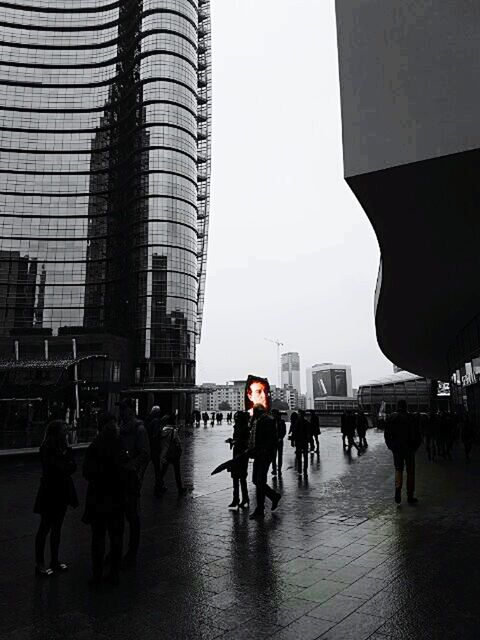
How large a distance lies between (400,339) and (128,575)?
76.0 feet

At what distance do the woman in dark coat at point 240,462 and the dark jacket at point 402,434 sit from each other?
2.66 meters

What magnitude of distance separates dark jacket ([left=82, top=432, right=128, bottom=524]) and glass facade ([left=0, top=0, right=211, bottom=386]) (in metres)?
65.5

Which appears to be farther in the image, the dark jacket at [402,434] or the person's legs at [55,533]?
the dark jacket at [402,434]

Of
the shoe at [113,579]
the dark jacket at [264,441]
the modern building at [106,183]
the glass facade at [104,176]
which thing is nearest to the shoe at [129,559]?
the shoe at [113,579]

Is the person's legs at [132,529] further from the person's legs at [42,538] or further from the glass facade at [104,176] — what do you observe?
the glass facade at [104,176]

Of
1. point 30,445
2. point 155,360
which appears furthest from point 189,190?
point 30,445

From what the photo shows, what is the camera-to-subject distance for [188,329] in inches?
2879

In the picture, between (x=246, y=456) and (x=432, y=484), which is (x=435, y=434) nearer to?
(x=432, y=484)

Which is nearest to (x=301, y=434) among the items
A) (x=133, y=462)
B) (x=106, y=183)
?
(x=133, y=462)

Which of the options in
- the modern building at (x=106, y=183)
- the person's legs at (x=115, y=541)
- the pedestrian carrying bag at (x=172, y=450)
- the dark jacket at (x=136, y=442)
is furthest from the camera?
the modern building at (x=106, y=183)

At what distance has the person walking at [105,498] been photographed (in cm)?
473

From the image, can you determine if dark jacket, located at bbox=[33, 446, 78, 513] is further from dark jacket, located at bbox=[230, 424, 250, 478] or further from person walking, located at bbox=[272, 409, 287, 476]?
person walking, located at bbox=[272, 409, 287, 476]

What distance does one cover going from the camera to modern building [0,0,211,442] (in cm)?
7231

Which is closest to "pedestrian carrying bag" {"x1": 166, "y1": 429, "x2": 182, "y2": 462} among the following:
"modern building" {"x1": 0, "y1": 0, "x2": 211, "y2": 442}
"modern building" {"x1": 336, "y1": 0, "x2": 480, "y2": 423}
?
"modern building" {"x1": 336, "y1": 0, "x2": 480, "y2": 423}
